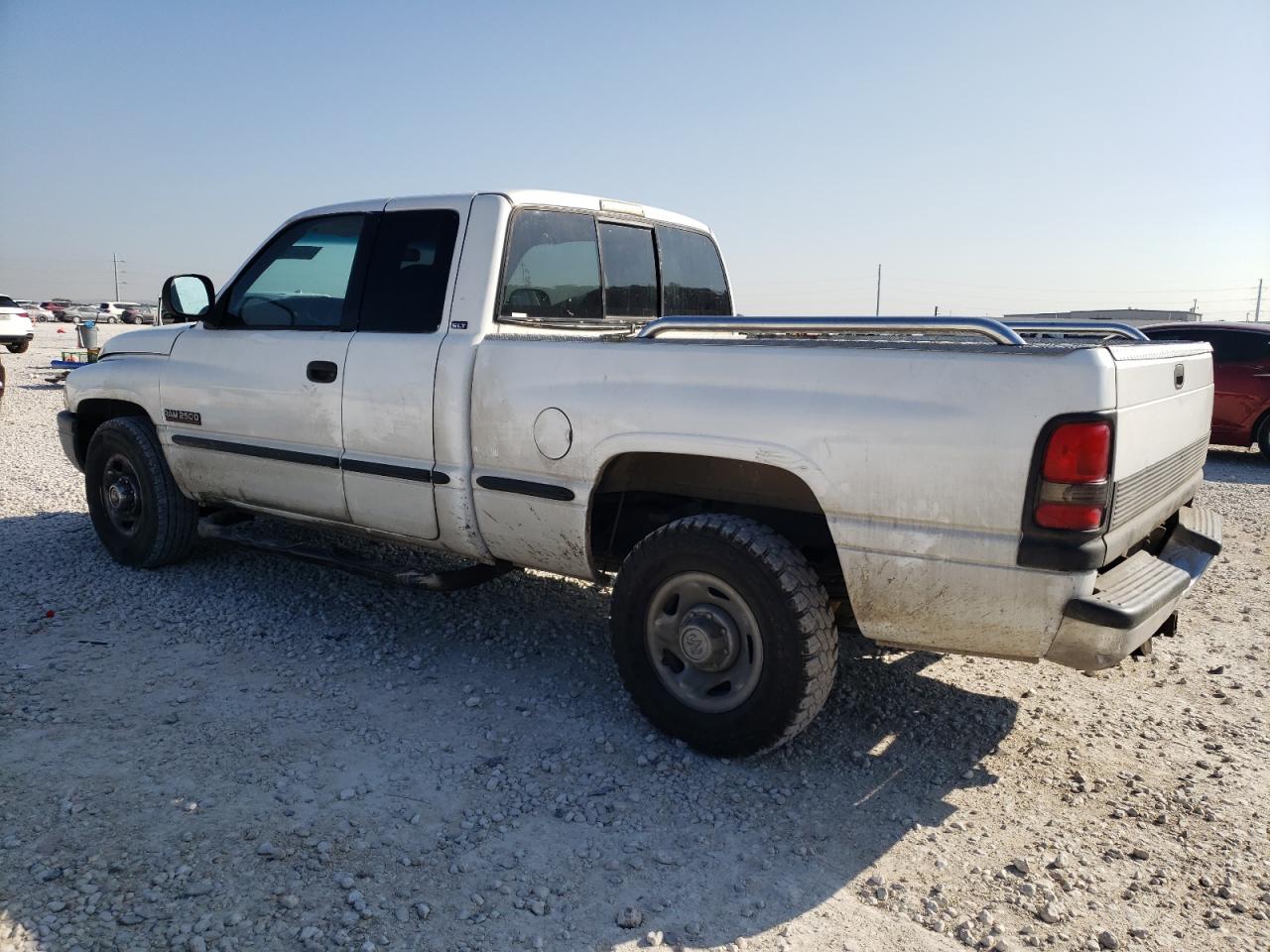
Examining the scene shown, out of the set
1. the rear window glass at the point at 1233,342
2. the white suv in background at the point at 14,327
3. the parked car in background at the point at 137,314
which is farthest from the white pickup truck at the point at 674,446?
the parked car in background at the point at 137,314

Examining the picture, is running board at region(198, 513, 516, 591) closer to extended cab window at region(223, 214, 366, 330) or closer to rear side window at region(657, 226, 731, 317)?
extended cab window at region(223, 214, 366, 330)

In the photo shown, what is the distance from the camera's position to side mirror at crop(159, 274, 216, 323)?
5.06 m

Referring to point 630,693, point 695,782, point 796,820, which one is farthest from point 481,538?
point 796,820

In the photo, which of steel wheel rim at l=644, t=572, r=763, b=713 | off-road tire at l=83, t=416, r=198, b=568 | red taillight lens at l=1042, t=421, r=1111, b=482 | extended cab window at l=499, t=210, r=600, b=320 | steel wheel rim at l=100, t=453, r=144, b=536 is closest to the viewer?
red taillight lens at l=1042, t=421, r=1111, b=482

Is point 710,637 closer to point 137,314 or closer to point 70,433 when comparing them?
point 70,433

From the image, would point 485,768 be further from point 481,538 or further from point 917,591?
point 917,591

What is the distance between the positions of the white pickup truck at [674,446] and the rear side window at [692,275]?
0.13 feet

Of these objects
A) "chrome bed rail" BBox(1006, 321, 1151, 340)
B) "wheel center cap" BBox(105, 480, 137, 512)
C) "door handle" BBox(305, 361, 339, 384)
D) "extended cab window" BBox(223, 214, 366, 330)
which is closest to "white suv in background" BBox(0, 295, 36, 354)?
"wheel center cap" BBox(105, 480, 137, 512)

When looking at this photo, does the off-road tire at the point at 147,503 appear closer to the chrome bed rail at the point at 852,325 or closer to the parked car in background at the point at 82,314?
the chrome bed rail at the point at 852,325

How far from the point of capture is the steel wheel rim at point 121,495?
546 cm

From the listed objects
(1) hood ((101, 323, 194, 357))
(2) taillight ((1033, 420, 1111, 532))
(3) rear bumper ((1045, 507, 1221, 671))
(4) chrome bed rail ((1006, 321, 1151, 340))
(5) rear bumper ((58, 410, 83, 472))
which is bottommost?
(3) rear bumper ((1045, 507, 1221, 671))

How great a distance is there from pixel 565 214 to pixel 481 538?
162cm

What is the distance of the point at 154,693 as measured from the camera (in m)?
3.88

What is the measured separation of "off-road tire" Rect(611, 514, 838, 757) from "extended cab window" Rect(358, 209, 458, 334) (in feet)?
4.92
